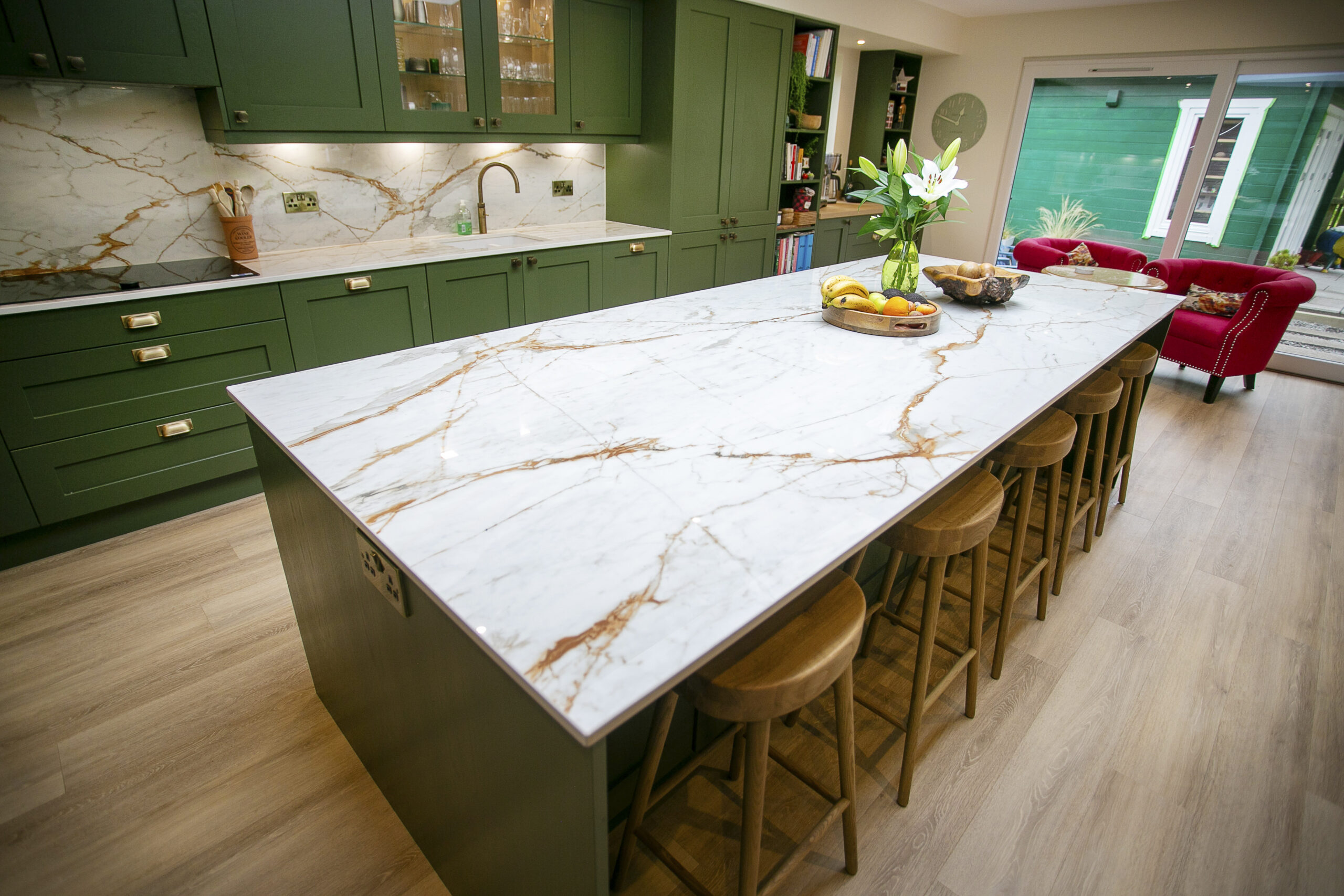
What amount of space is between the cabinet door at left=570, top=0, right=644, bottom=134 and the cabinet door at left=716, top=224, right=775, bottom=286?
991 mm

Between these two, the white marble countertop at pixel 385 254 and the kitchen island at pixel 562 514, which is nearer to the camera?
the kitchen island at pixel 562 514

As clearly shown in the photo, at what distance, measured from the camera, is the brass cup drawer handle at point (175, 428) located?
2568mm

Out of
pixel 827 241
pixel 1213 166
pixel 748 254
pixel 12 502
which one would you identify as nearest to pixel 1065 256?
pixel 1213 166

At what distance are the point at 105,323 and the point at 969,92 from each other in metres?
6.49

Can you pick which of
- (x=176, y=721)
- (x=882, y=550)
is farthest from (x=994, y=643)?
(x=176, y=721)

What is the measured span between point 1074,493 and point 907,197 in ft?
3.91

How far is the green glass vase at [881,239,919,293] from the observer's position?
242 centimetres

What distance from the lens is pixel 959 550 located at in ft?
4.93

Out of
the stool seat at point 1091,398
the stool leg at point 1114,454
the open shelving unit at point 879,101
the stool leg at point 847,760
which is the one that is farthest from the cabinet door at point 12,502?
the open shelving unit at point 879,101

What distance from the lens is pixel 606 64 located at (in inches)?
146

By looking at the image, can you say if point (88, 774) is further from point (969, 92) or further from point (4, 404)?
point (969, 92)

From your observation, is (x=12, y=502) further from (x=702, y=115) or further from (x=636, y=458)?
(x=702, y=115)

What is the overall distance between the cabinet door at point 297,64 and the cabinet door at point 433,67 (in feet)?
0.20

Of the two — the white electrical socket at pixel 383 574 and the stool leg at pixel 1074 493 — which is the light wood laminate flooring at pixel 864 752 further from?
the white electrical socket at pixel 383 574
